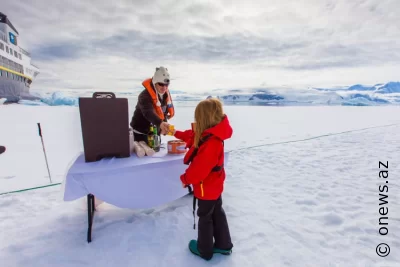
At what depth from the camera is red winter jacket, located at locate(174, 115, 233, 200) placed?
164 centimetres

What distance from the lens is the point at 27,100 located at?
20.4 metres

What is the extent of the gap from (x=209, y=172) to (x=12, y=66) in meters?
23.2

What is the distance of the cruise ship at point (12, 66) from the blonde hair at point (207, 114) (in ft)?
67.9

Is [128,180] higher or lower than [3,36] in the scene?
lower

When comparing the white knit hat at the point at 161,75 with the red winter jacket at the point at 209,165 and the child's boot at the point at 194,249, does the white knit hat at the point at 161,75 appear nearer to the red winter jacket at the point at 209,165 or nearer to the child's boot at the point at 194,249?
the red winter jacket at the point at 209,165

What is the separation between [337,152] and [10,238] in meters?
6.80

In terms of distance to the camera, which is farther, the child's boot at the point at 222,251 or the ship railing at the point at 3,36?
the ship railing at the point at 3,36

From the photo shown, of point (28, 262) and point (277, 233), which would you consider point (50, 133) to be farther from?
point (277, 233)

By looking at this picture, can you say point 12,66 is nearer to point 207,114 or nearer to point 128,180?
point 128,180

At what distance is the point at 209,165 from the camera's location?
5.39 feet

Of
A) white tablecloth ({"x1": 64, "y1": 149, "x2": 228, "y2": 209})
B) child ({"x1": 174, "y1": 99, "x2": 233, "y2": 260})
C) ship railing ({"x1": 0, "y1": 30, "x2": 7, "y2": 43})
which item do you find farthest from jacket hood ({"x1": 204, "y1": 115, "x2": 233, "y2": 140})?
ship railing ({"x1": 0, "y1": 30, "x2": 7, "y2": 43})

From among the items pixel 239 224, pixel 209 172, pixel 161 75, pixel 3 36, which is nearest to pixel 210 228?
pixel 209 172

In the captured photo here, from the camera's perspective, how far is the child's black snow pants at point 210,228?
1788 millimetres

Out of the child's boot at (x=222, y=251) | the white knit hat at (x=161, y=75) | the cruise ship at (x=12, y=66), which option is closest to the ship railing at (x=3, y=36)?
the cruise ship at (x=12, y=66)
